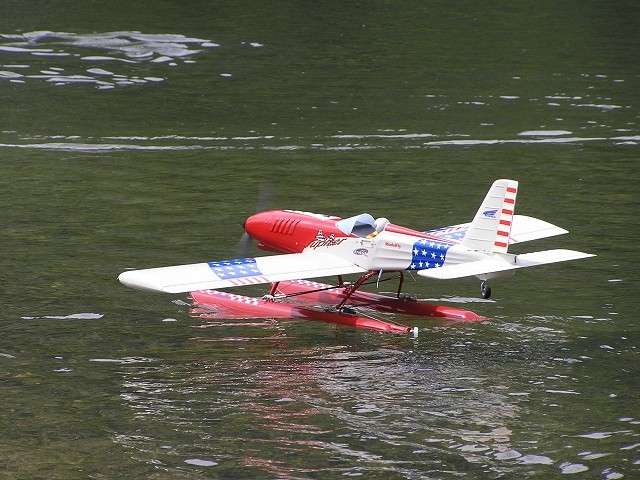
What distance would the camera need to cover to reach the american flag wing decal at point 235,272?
19203 millimetres

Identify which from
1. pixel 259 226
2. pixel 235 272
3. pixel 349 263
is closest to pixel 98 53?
pixel 259 226

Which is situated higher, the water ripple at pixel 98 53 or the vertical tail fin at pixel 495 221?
the water ripple at pixel 98 53

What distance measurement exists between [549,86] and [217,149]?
20.0 m

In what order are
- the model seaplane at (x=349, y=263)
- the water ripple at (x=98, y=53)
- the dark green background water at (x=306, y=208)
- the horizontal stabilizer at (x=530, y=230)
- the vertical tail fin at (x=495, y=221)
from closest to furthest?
the dark green background water at (x=306, y=208)
the model seaplane at (x=349, y=263)
the vertical tail fin at (x=495, y=221)
the horizontal stabilizer at (x=530, y=230)
the water ripple at (x=98, y=53)

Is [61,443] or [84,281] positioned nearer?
[61,443]

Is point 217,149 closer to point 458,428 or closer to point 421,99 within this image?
point 421,99

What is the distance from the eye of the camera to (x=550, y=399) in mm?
17453

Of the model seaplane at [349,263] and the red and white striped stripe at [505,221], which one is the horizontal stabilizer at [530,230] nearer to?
the model seaplane at [349,263]

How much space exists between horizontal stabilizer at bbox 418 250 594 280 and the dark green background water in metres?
1.42

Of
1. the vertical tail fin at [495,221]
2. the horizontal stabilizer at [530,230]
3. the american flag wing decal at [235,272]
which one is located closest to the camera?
the american flag wing decal at [235,272]

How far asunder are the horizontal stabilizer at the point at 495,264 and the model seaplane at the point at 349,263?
0.05ft

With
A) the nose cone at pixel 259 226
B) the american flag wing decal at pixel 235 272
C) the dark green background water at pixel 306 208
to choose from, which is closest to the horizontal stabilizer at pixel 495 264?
the dark green background water at pixel 306 208

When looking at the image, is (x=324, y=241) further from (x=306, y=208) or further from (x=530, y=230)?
(x=306, y=208)

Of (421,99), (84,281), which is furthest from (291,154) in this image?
(84,281)
